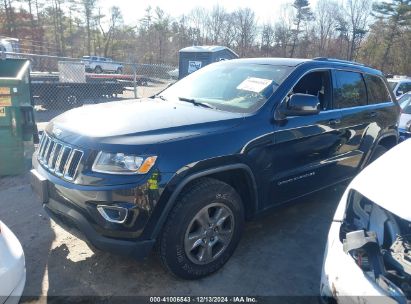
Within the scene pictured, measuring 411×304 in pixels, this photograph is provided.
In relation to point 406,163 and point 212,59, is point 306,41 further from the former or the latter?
point 406,163

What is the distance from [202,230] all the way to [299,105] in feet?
4.71

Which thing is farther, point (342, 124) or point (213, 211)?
point (342, 124)

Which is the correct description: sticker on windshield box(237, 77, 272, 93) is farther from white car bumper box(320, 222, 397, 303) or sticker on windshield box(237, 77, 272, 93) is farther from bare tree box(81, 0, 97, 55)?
bare tree box(81, 0, 97, 55)

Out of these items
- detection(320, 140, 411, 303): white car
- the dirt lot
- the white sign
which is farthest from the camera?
the white sign

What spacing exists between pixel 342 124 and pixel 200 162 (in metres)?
2.10

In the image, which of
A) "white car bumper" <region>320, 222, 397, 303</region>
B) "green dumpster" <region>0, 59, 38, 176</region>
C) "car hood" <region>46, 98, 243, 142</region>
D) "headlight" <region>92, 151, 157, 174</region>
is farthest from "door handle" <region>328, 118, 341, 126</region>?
"green dumpster" <region>0, 59, 38, 176</region>

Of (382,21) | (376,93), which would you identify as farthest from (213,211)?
(382,21)

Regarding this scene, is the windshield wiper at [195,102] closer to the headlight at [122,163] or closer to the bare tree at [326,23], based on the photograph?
the headlight at [122,163]

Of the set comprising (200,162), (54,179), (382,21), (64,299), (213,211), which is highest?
(382,21)

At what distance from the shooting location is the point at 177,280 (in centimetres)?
299

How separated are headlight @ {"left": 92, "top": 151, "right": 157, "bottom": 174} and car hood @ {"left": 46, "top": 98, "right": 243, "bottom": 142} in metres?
0.16

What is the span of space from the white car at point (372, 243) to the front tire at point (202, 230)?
893 millimetres

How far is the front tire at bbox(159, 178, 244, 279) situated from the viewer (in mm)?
2711

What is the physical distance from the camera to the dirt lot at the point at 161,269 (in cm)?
291
